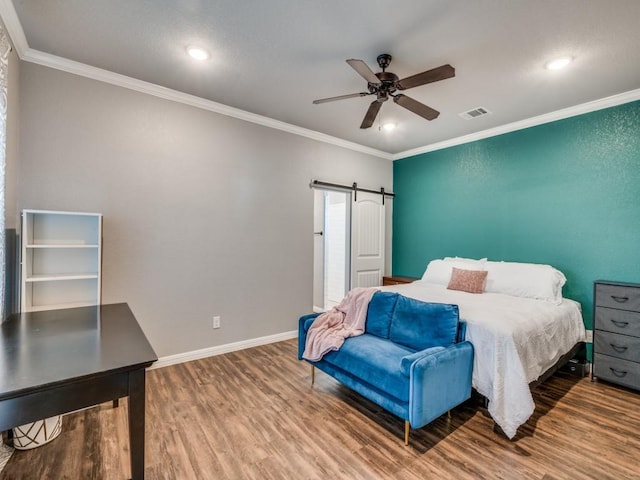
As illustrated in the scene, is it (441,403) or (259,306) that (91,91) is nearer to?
(259,306)

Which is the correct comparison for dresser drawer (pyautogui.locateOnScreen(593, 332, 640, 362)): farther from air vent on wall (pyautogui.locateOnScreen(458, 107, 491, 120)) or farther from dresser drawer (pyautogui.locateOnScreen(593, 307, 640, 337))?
air vent on wall (pyautogui.locateOnScreen(458, 107, 491, 120))

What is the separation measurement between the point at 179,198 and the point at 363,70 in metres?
2.17

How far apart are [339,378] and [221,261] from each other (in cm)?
182

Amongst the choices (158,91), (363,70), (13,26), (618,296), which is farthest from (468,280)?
(13,26)

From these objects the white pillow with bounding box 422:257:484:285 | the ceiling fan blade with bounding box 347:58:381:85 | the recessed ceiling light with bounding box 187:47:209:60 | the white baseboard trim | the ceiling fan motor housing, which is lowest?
the white baseboard trim

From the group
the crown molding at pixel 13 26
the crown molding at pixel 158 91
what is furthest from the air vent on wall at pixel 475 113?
the crown molding at pixel 13 26

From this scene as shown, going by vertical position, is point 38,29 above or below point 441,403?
above

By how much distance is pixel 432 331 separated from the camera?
2.28 m

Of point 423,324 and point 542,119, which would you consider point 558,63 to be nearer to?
point 542,119

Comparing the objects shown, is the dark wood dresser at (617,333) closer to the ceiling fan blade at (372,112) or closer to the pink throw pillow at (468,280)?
the pink throw pillow at (468,280)

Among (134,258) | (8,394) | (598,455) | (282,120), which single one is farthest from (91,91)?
(598,455)

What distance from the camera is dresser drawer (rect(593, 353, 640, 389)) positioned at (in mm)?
2697

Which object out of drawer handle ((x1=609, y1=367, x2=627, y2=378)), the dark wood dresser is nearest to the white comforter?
the dark wood dresser

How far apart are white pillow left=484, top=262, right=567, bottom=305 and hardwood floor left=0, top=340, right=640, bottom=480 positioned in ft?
2.84
